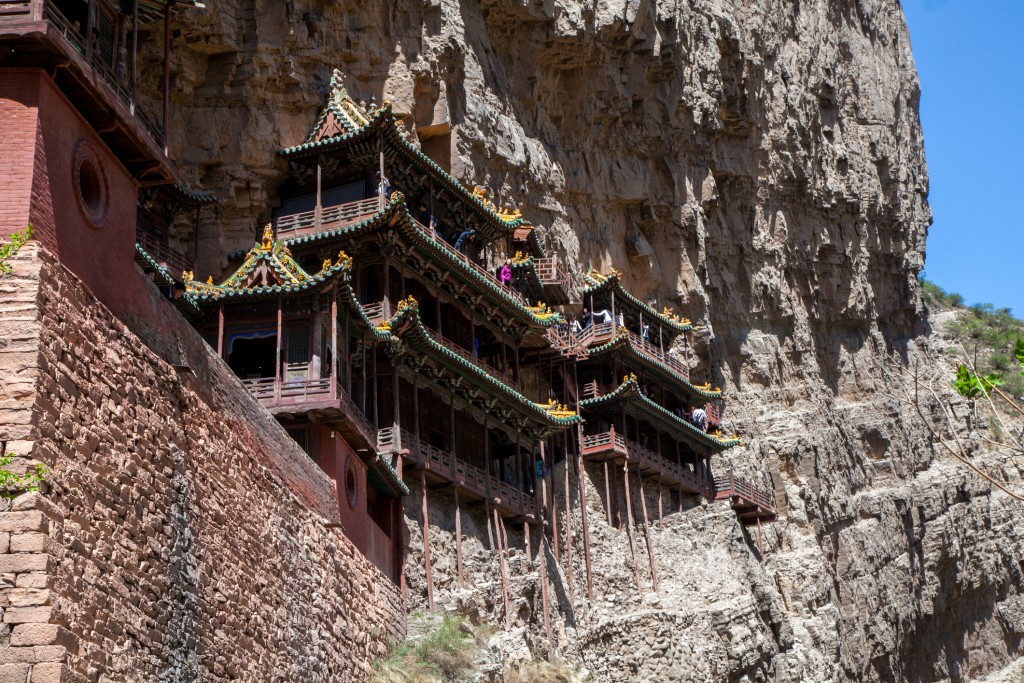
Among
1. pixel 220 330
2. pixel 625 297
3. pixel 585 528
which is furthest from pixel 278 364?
pixel 625 297

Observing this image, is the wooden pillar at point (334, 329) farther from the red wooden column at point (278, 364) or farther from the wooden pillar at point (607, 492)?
the wooden pillar at point (607, 492)

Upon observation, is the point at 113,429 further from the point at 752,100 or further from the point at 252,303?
the point at 752,100

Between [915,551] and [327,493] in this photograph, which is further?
[915,551]

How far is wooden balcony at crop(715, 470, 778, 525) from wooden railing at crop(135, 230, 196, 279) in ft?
72.6

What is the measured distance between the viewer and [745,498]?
159ft

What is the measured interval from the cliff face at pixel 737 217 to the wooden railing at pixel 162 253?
4.56 ft

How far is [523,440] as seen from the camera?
122ft

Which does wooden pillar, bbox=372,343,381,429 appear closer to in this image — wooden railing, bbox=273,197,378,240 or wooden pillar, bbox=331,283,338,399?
wooden pillar, bbox=331,283,338,399

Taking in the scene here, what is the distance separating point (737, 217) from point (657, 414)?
48.8ft

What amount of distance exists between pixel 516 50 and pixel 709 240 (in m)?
13.4

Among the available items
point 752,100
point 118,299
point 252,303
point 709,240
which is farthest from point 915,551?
point 118,299

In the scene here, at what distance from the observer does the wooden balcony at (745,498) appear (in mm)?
48156

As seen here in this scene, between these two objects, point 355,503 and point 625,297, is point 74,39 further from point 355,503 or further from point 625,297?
point 625,297

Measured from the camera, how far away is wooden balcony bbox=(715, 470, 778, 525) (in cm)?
4816
